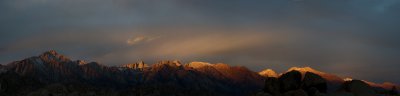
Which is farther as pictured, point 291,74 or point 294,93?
point 291,74

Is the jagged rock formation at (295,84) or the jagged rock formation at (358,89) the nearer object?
the jagged rock formation at (358,89)

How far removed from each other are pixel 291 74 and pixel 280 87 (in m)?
3.70

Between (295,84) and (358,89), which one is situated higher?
(295,84)

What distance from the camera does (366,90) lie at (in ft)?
266

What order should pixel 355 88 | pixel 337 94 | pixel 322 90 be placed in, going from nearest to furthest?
1. pixel 337 94
2. pixel 355 88
3. pixel 322 90

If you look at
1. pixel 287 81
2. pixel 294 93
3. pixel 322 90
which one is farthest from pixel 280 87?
pixel 294 93

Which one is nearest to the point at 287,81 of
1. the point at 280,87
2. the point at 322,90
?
the point at 280,87

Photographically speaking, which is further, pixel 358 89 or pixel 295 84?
pixel 295 84

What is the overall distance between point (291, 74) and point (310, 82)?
7.19 m

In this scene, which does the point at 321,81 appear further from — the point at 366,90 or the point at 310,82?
the point at 366,90

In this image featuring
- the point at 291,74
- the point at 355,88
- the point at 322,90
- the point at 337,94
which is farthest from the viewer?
the point at 291,74

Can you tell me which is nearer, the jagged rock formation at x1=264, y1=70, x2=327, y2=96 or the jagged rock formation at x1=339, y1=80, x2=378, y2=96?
the jagged rock formation at x1=339, y1=80, x2=378, y2=96

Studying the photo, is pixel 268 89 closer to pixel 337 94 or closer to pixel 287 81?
pixel 287 81

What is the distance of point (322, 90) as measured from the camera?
87.3m
